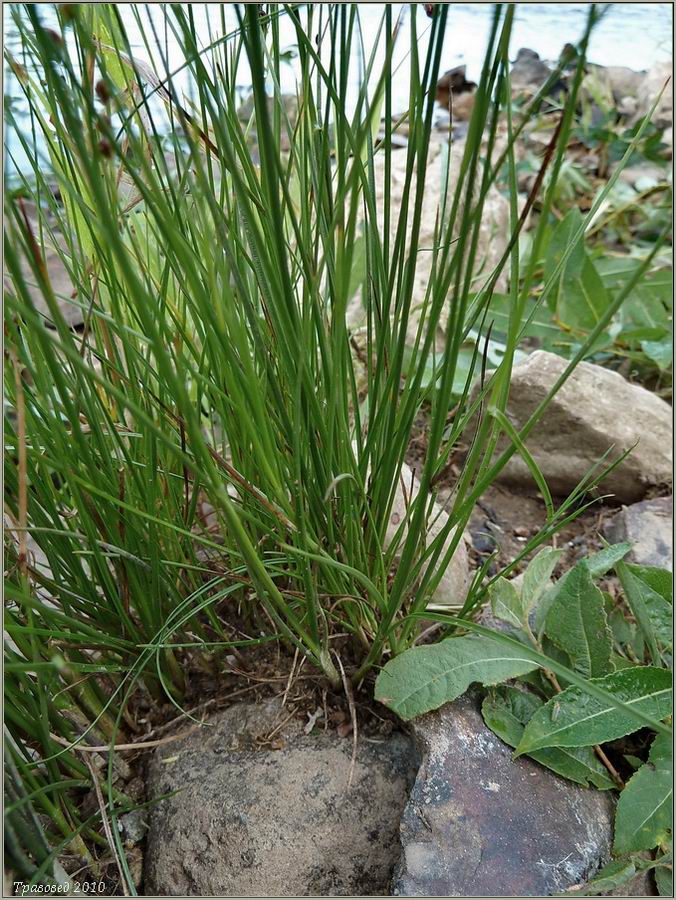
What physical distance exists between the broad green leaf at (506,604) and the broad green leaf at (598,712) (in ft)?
0.33

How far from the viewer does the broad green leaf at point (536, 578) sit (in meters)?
0.80

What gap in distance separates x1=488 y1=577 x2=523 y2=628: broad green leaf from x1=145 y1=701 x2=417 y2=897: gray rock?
167 mm

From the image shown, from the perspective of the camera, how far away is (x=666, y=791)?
670 millimetres

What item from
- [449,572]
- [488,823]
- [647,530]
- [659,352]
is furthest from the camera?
[659,352]

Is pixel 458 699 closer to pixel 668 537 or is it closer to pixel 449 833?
pixel 449 833

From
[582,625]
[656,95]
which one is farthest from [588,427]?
[656,95]

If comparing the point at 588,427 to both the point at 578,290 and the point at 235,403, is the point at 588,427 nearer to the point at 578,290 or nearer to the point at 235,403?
the point at 578,290

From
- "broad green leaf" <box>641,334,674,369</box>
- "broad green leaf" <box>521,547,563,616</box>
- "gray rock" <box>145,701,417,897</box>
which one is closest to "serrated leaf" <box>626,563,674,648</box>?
"broad green leaf" <box>521,547,563,616</box>

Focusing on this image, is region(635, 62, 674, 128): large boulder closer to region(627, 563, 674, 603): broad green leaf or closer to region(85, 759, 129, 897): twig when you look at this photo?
region(627, 563, 674, 603): broad green leaf

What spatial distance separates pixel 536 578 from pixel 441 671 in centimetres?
18

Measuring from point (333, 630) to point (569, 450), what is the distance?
0.56m

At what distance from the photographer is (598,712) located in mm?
697

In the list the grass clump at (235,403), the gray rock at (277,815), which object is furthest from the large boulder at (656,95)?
the gray rock at (277,815)

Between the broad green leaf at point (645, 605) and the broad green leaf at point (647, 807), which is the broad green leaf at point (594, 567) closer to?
the broad green leaf at point (645, 605)
